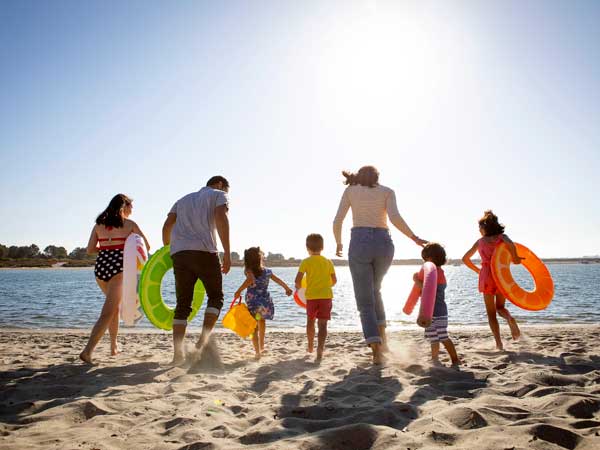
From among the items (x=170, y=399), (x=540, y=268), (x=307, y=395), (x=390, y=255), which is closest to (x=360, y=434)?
(x=307, y=395)

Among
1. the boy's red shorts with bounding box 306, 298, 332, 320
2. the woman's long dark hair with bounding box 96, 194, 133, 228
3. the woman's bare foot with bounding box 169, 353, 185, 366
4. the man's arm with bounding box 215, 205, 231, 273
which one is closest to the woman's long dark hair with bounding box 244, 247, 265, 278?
the boy's red shorts with bounding box 306, 298, 332, 320

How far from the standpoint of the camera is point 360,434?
221 centimetres

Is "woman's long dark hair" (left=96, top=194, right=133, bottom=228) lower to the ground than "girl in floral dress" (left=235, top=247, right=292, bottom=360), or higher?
higher

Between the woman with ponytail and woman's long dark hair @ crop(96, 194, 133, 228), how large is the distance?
2.45 metres

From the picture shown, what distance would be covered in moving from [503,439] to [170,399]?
2.12m

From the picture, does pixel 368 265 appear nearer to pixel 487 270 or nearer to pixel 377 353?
pixel 377 353

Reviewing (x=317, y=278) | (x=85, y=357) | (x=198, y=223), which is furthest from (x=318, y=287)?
(x=85, y=357)

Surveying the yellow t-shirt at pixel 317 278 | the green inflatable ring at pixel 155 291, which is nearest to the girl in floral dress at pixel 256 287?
the yellow t-shirt at pixel 317 278

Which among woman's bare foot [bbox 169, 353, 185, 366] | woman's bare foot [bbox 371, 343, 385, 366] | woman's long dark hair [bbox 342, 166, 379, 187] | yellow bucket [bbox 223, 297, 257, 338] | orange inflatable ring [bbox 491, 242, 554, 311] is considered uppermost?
woman's long dark hair [bbox 342, 166, 379, 187]

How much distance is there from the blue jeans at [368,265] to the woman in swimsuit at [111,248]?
8.10 ft

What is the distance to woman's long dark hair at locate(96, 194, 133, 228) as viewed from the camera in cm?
486

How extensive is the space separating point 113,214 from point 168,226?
0.62 meters

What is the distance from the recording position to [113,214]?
192 inches

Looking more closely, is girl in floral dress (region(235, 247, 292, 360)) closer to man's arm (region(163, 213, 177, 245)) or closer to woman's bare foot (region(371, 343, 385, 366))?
man's arm (region(163, 213, 177, 245))
